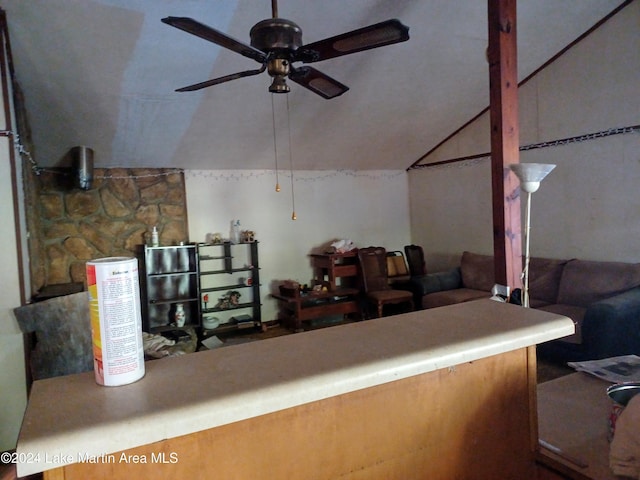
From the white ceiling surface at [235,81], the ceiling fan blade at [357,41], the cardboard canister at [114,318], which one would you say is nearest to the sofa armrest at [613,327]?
the white ceiling surface at [235,81]

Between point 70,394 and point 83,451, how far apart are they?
0.43ft

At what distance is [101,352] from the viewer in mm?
569

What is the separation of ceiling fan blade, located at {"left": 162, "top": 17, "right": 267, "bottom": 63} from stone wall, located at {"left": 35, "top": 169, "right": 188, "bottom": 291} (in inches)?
108

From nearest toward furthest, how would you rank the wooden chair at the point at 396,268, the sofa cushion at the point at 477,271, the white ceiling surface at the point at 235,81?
the white ceiling surface at the point at 235,81 < the sofa cushion at the point at 477,271 < the wooden chair at the point at 396,268

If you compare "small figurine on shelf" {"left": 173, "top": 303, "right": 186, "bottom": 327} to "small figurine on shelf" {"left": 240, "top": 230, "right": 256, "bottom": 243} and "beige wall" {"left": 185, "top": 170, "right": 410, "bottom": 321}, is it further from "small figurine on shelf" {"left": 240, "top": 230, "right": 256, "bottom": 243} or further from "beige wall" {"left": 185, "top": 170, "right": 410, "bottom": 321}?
"small figurine on shelf" {"left": 240, "top": 230, "right": 256, "bottom": 243}

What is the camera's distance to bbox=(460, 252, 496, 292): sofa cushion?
4301 millimetres

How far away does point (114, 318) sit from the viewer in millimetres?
557

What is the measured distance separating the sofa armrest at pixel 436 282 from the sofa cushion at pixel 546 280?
34.1 inches

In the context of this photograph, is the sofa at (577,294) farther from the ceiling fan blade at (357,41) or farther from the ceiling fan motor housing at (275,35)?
the ceiling fan motor housing at (275,35)

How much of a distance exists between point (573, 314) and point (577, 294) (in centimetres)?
31

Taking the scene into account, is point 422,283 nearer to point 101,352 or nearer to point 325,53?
point 325,53

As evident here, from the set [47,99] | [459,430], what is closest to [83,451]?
[459,430]

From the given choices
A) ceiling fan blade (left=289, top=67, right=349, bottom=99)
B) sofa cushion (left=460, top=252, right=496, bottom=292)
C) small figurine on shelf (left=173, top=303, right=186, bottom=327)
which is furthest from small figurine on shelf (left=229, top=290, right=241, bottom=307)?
ceiling fan blade (left=289, top=67, right=349, bottom=99)

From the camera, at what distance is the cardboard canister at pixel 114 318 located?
55 cm
